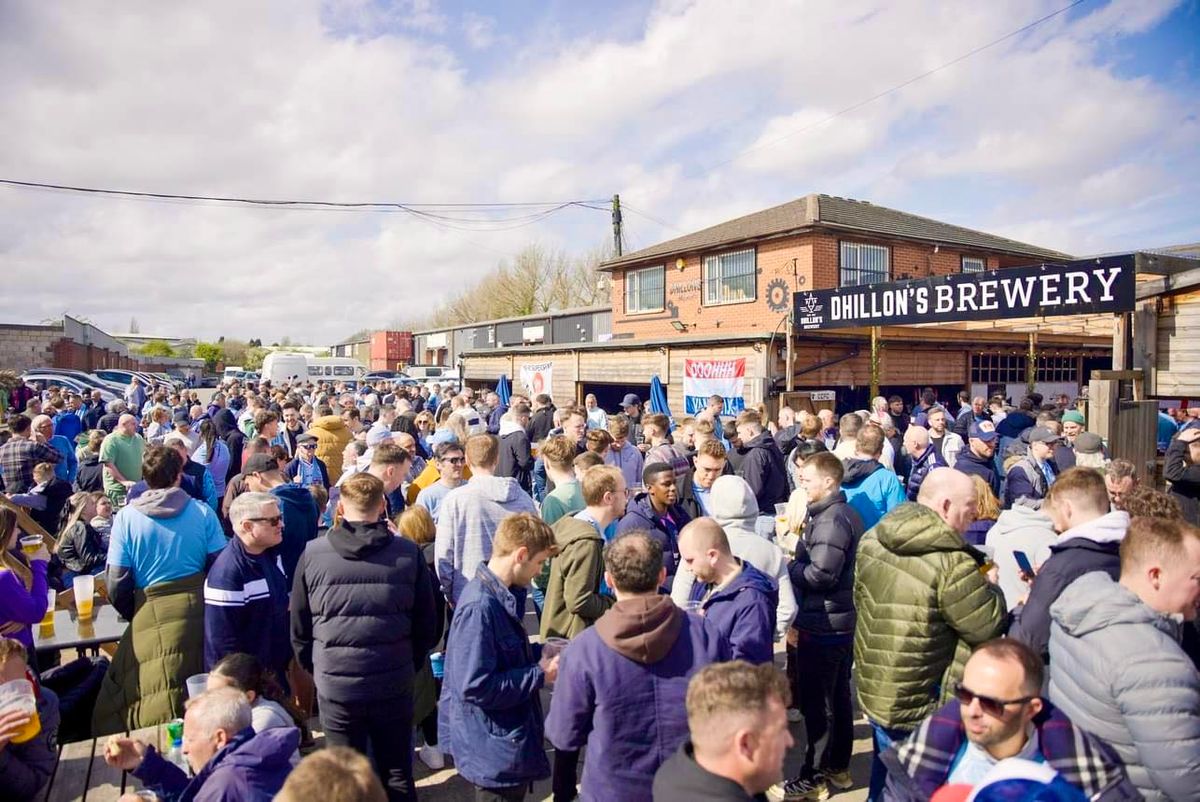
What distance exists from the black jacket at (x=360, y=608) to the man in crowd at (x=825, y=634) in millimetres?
2142

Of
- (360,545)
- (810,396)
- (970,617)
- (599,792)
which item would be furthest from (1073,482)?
(810,396)

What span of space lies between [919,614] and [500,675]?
1796 millimetres

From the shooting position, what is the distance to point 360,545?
322 centimetres

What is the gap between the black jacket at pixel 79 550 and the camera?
214 inches

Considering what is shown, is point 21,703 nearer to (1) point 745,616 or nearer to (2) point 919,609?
(1) point 745,616

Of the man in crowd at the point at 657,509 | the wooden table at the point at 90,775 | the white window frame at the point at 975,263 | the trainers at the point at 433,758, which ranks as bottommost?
the trainers at the point at 433,758

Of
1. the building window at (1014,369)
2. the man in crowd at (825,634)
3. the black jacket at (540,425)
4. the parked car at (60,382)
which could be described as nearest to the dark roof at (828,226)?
the building window at (1014,369)

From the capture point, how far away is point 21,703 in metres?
2.89

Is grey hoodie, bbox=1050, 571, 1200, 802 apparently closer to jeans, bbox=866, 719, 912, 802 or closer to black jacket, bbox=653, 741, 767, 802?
jeans, bbox=866, 719, 912, 802

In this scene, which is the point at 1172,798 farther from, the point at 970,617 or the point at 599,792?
the point at 599,792

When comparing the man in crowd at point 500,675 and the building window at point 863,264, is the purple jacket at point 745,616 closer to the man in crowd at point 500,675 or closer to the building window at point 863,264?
the man in crowd at point 500,675

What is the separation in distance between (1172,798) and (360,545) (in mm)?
3108

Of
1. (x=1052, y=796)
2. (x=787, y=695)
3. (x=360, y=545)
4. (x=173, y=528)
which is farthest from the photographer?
(x=173, y=528)

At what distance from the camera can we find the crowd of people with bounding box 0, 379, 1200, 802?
2164 mm
